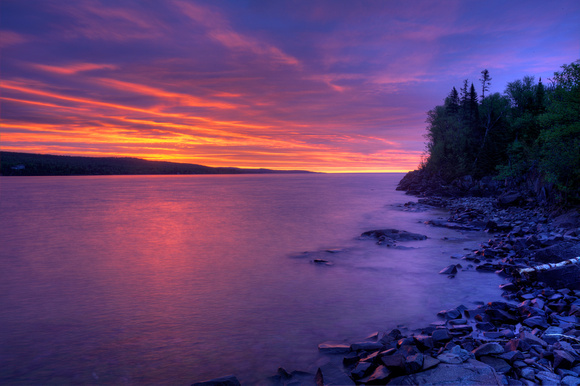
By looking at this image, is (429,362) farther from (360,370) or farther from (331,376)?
(331,376)

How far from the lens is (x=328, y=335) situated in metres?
9.48

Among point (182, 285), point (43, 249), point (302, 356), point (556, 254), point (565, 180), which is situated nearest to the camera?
point (302, 356)

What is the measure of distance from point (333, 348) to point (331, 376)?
1.33 metres

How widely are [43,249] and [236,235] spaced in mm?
13760

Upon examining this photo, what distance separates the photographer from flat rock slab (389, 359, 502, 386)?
5828mm

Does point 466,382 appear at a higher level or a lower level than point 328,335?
higher

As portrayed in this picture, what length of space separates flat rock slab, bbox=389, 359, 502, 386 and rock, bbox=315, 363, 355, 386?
43.2 inches

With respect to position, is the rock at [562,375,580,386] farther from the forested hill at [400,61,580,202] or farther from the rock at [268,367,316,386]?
the forested hill at [400,61,580,202]

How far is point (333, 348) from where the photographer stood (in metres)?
8.45

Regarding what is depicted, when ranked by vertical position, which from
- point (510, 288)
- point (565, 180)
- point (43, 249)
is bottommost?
point (43, 249)

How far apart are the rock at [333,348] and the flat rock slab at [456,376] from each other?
214 cm

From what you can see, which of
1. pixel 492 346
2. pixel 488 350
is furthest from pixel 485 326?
pixel 488 350

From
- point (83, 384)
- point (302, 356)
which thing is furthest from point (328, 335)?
point (83, 384)

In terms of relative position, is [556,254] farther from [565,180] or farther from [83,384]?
[565,180]
